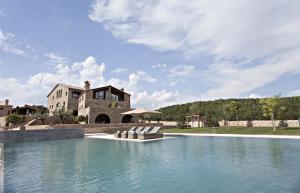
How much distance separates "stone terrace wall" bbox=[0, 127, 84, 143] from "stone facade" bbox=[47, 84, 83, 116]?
17722mm

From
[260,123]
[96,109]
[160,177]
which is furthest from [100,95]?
[160,177]

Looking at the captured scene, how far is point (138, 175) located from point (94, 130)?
1065 inches

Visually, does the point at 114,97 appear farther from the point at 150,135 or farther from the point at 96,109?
the point at 150,135

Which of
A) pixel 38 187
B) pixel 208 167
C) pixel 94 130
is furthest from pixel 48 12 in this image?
pixel 94 130

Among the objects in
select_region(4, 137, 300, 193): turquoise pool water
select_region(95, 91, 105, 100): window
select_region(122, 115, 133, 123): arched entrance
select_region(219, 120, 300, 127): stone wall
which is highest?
select_region(95, 91, 105, 100): window

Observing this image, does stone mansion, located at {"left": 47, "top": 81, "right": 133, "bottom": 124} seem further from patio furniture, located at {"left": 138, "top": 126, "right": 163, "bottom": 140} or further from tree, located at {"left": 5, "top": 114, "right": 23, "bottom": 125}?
patio furniture, located at {"left": 138, "top": 126, "right": 163, "bottom": 140}

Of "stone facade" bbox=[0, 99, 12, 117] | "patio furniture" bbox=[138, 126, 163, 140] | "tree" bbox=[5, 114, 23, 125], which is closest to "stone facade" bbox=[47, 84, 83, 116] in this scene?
"tree" bbox=[5, 114, 23, 125]

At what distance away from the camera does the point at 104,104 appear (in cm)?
4584

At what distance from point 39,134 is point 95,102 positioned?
18922 millimetres

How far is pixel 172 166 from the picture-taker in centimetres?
984

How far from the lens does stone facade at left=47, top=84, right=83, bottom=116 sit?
4931 cm

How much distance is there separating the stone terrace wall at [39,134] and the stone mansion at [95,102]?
9.95 m

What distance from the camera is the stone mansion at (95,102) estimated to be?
136 ft

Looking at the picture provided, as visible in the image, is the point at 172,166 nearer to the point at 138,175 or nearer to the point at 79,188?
the point at 138,175
